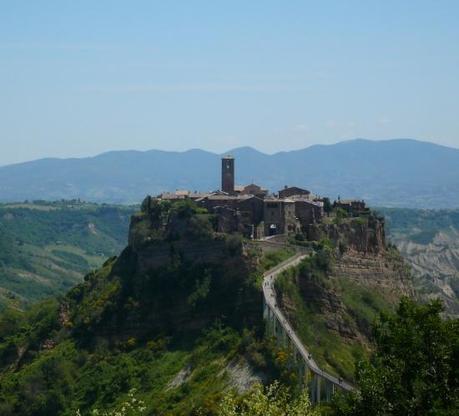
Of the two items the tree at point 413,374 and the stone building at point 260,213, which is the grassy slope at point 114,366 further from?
the tree at point 413,374

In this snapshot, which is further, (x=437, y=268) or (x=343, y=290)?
(x=437, y=268)

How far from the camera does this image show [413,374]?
91.0ft

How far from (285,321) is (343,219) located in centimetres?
1685

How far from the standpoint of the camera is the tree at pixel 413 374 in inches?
1068

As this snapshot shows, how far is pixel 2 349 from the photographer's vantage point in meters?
73.5

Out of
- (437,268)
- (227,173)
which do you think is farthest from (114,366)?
(437,268)

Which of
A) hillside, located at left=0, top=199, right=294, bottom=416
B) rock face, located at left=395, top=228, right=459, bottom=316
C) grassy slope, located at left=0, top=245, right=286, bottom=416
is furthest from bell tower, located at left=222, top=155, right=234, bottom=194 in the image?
rock face, located at left=395, top=228, right=459, bottom=316

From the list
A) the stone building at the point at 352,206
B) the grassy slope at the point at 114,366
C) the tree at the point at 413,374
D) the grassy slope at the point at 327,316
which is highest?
the tree at the point at 413,374

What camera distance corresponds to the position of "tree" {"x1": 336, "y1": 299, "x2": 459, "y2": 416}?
2712 centimetres

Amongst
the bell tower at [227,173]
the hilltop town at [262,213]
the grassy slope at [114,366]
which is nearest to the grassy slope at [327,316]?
the grassy slope at [114,366]

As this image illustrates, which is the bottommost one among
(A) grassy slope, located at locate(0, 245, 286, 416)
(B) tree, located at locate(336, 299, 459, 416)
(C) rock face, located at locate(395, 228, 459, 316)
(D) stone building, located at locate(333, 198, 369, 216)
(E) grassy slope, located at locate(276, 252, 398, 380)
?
(C) rock face, located at locate(395, 228, 459, 316)

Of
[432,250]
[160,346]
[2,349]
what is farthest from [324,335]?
[432,250]

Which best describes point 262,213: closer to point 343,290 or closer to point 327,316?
point 343,290

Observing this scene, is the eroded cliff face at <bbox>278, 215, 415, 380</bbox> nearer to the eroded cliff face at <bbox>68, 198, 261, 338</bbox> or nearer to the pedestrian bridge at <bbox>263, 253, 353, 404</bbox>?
the pedestrian bridge at <bbox>263, 253, 353, 404</bbox>
